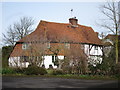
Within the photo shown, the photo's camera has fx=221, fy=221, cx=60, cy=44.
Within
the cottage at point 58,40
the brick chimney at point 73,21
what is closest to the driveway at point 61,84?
the cottage at point 58,40

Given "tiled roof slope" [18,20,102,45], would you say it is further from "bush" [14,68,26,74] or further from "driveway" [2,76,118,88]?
"driveway" [2,76,118,88]

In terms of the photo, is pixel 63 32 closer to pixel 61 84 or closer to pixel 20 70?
pixel 20 70

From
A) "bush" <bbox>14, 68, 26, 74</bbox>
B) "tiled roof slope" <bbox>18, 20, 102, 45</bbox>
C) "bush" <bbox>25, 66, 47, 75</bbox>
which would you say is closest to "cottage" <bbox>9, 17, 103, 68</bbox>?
"tiled roof slope" <bbox>18, 20, 102, 45</bbox>

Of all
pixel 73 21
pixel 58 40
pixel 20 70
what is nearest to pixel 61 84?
pixel 20 70

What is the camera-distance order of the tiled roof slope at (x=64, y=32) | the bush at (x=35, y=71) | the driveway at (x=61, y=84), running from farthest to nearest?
1. the tiled roof slope at (x=64, y=32)
2. the bush at (x=35, y=71)
3. the driveway at (x=61, y=84)

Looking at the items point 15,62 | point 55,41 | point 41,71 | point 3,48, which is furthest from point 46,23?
point 41,71

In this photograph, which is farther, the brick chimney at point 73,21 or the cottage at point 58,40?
the brick chimney at point 73,21

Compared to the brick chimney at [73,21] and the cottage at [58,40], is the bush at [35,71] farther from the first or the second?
the brick chimney at [73,21]

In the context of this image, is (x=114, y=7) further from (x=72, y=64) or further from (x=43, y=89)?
(x=43, y=89)

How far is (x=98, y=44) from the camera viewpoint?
52938 mm

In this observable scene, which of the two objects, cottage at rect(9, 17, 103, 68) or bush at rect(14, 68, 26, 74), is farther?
cottage at rect(9, 17, 103, 68)

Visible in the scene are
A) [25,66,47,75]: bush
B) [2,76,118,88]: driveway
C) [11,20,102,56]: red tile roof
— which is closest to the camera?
[2,76,118,88]: driveway

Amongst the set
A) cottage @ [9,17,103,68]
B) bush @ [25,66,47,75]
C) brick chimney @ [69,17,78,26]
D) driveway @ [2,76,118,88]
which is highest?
brick chimney @ [69,17,78,26]

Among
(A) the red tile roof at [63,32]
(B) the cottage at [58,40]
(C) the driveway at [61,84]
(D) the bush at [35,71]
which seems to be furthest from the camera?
(A) the red tile roof at [63,32]
